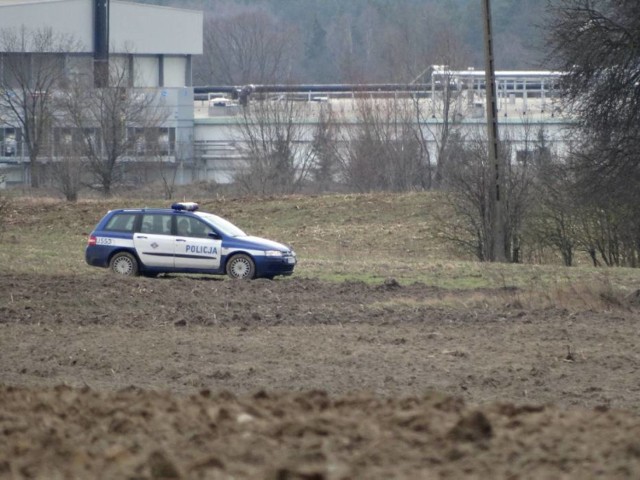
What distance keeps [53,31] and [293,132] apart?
16.7 metres

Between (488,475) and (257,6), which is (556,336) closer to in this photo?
(488,475)

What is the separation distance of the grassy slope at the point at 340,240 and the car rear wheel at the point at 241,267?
181 centimetres

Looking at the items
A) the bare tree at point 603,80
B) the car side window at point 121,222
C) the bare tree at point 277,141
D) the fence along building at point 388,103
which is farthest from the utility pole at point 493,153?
the bare tree at point 277,141

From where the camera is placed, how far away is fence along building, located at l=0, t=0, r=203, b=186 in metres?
63.9

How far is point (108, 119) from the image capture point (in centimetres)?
5859

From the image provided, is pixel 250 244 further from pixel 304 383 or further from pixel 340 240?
pixel 340 240

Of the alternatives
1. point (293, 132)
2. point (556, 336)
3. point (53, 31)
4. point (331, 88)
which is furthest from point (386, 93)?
point (556, 336)

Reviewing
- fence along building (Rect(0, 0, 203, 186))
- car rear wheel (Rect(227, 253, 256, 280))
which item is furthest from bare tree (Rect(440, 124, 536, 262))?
fence along building (Rect(0, 0, 203, 186))

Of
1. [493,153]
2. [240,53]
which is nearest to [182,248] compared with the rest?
[493,153]

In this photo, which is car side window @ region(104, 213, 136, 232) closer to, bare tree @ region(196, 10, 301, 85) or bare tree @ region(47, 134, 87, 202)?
bare tree @ region(47, 134, 87, 202)

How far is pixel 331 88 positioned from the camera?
80500mm

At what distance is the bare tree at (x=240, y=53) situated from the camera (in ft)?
362

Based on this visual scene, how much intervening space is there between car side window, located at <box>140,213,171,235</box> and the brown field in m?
1.49

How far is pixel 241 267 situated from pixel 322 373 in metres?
10.4
